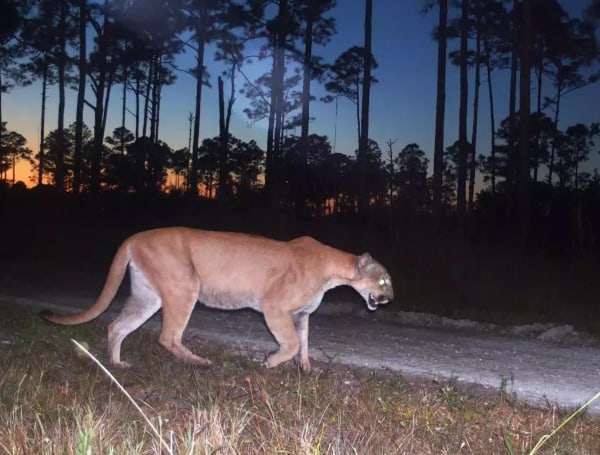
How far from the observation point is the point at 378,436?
4754 mm

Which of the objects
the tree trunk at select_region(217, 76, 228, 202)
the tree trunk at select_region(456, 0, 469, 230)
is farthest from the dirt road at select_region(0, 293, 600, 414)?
the tree trunk at select_region(217, 76, 228, 202)

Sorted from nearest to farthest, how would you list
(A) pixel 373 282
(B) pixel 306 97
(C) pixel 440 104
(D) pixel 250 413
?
(D) pixel 250 413 → (A) pixel 373 282 → (C) pixel 440 104 → (B) pixel 306 97

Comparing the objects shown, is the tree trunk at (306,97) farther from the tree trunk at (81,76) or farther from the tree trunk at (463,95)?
the tree trunk at (81,76)

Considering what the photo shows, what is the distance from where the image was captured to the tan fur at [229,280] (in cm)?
709

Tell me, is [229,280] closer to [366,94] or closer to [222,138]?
[366,94]

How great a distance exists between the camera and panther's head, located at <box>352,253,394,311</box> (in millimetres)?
7309

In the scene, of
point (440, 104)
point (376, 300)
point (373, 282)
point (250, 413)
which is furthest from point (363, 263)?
point (440, 104)

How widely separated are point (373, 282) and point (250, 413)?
270 cm

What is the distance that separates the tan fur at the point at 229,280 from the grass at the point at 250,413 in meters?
0.39

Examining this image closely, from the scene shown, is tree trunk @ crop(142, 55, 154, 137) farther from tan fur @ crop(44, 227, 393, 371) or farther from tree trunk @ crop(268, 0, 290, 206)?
tan fur @ crop(44, 227, 393, 371)

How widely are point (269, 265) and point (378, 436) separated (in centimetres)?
282

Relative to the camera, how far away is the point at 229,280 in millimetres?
7238

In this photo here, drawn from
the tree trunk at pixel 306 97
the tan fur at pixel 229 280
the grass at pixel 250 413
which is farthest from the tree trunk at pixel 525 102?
the grass at pixel 250 413

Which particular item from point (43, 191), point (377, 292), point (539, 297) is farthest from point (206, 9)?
point (377, 292)
